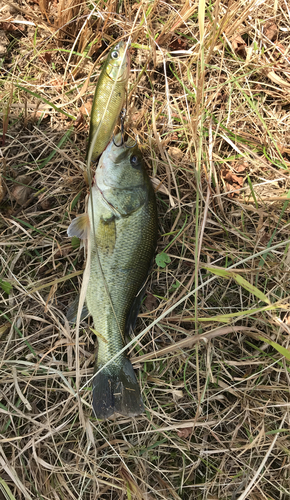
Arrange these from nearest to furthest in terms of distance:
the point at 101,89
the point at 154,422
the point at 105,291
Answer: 1. the point at 101,89
2. the point at 105,291
3. the point at 154,422

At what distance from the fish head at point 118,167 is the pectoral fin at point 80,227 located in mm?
275

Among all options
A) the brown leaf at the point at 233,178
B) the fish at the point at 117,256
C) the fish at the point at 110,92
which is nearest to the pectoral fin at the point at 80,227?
the fish at the point at 117,256

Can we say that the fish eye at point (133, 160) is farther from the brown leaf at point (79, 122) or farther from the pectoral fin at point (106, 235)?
the brown leaf at point (79, 122)

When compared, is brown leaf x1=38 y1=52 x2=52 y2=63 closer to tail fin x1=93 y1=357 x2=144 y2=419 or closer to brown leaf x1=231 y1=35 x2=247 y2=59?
brown leaf x1=231 y1=35 x2=247 y2=59

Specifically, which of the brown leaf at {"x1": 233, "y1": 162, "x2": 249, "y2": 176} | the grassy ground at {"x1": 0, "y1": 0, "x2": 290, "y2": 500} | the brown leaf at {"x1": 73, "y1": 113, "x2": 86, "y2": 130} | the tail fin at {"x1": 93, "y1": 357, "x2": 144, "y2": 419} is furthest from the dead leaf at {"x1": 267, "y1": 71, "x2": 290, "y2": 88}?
the tail fin at {"x1": 93, "y1": 357, "x2": 144, "y2": 419}

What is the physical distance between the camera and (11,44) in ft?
9.48

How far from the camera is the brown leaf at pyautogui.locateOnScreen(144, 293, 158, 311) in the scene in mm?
2744

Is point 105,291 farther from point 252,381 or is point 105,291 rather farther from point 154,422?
point 252,381

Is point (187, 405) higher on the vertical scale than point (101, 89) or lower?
lower

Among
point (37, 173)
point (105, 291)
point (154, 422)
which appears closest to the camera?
point (105, 291)

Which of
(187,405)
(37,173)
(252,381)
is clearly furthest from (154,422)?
(37,173)

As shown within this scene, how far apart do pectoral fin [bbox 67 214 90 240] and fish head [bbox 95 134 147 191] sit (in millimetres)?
275

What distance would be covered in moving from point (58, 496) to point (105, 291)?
1678 mm

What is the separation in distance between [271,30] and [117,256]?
2606 millimetres
